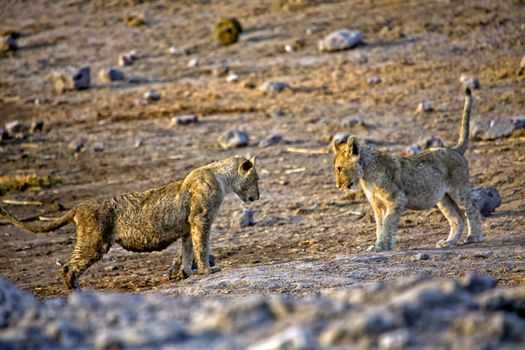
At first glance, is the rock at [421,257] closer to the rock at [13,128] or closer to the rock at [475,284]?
the rock at [475,284]

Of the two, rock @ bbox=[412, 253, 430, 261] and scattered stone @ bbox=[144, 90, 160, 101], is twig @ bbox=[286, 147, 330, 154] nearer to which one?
scattered stone @ bbox=[144, 90, 160, 101]

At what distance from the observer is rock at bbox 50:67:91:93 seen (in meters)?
23.6

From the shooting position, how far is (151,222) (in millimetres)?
10562

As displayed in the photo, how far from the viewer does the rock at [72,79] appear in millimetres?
23625

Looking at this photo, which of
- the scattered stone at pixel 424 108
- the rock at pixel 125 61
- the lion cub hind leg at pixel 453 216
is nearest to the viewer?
the lion cub hind leg at pixel 453 216

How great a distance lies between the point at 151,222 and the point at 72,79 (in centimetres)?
1370

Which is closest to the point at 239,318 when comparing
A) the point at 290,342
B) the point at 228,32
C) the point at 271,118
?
the point at 290,342

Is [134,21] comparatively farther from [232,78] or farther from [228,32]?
[232,78]

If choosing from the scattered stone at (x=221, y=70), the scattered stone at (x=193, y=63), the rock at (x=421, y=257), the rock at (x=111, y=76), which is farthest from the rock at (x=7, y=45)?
the rock at (x=421, y=257)

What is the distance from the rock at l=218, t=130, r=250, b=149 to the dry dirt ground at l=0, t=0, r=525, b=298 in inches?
8.2

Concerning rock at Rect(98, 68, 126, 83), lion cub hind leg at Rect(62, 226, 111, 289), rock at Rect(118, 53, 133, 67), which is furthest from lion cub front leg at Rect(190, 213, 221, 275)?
rock at Rect(118, 53, 133, 67)

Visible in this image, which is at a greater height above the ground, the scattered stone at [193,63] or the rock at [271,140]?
the scattered stone at [193,63]

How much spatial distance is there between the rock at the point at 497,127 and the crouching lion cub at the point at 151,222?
6789 mm

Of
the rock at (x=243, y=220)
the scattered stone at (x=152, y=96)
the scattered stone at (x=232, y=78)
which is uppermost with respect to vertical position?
the scattered stone at (x=232, y=78)
